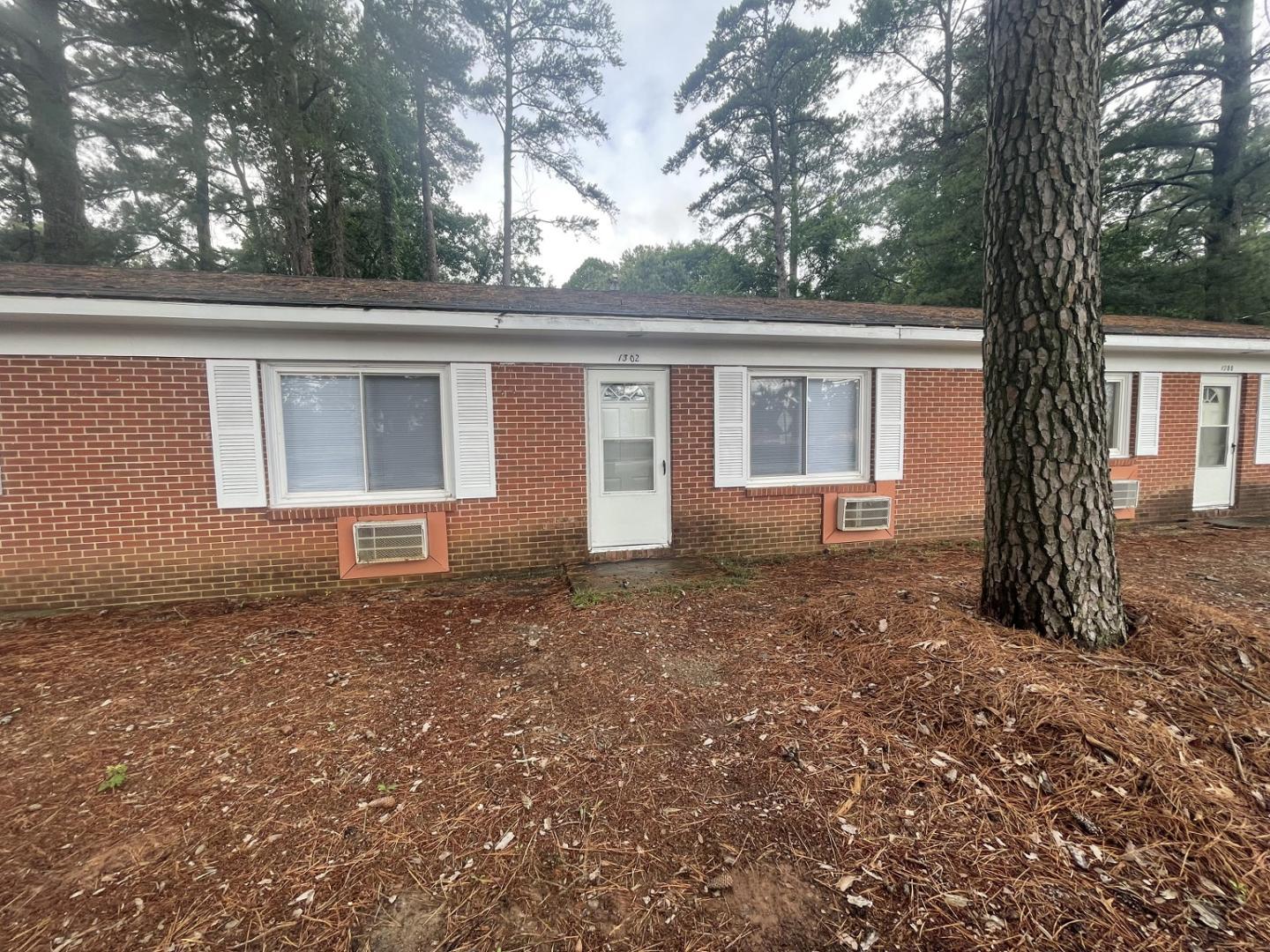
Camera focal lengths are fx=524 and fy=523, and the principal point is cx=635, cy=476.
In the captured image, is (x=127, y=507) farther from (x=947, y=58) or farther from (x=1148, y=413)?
(x=947, y=58)

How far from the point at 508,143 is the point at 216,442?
15.9 metres

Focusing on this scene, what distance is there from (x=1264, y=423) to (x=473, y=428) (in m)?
11.2

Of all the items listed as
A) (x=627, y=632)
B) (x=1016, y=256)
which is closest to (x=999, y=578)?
(x=1016, y=256)

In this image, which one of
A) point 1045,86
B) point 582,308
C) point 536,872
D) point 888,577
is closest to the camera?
point 536,872

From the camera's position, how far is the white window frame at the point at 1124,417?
7.14 m

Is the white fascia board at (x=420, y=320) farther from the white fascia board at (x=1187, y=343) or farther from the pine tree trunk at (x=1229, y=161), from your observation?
the pine tree trunk at (x=1229, y=161)

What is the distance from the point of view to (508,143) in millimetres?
16828

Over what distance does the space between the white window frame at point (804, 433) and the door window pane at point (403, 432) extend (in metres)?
3.41

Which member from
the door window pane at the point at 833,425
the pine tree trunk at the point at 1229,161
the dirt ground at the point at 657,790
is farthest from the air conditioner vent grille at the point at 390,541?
the pine tree trunk at the point at 1229,161

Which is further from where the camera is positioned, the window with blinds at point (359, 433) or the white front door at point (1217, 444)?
the white front door at point (1217, 444)

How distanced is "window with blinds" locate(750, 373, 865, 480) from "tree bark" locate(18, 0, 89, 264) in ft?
44.6

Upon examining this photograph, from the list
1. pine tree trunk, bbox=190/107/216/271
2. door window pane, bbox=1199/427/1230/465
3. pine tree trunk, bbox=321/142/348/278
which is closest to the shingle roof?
door window pane, bbox=1199/427/1230/465

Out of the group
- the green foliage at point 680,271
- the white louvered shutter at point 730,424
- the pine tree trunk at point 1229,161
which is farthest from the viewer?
the green foliage at point 680,271

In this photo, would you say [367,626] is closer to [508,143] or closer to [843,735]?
[843,735]
